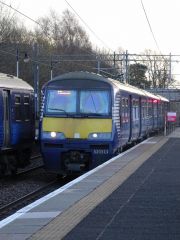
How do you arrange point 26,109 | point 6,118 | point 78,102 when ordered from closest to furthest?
1. point 6,118
2. point 78,102
3. point 26,109

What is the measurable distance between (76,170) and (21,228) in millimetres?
9074

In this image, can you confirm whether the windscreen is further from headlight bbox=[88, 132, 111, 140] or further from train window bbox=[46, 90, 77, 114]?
headlight bbox=[88, 132, 111, 140]

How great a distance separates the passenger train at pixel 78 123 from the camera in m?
17.2

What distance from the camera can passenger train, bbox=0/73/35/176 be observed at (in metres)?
17.0

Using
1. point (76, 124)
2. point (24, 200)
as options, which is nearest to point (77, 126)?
point (76, 124)

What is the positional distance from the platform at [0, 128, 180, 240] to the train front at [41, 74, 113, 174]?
2.62m

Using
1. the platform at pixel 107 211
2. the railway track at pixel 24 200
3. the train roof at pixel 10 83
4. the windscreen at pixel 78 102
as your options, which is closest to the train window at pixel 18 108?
the train roof at pixel 10 83

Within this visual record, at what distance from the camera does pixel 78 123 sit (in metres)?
17.3

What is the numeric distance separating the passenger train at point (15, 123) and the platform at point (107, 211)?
379 centimetres

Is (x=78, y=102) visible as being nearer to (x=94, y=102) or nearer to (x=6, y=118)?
→ (x=94, y=102)

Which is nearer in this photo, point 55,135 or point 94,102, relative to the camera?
point 55,135

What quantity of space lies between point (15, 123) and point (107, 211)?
30.1 feet

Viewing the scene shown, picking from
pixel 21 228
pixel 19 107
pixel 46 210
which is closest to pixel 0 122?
Result: pixel 19 107

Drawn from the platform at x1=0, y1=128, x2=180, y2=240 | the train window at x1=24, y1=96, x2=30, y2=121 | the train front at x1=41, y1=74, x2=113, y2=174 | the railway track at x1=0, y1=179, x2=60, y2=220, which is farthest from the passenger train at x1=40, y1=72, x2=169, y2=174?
the platform at x1=0, y1=128, x2=180, y2=240
